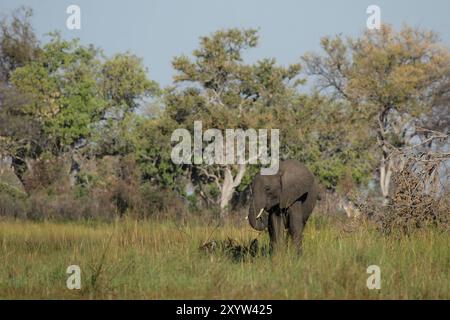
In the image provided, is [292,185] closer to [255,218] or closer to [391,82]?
[255,218]

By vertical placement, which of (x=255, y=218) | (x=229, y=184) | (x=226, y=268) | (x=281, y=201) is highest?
(x=281, y=201)

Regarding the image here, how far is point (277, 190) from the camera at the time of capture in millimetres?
10844

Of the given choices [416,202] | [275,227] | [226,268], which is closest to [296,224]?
[275,227]

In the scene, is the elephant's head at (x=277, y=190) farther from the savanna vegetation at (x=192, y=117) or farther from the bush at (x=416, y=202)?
the savanna vegetation at (x=192, y=117)

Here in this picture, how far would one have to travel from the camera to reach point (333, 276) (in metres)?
8.98

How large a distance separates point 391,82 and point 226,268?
2995 centimetres

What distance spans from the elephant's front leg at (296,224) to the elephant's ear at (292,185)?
0.57 feet

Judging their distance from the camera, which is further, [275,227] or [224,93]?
[224,93]

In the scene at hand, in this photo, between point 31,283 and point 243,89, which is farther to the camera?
point 243,89

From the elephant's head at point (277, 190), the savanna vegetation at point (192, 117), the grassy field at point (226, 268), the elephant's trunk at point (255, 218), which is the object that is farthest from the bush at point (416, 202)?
the savanna vegetation at point (192, 117)

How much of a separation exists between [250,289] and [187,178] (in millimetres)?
29406
